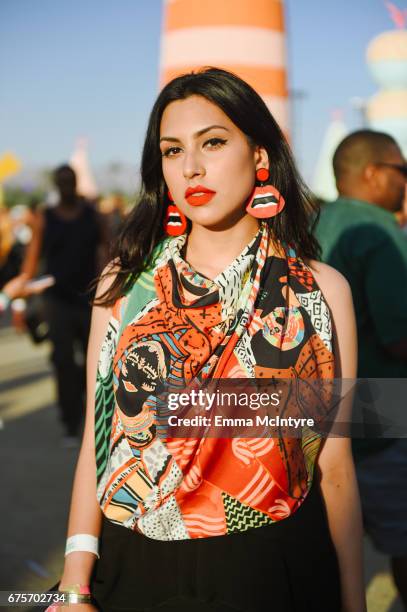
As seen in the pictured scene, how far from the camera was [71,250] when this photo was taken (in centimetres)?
536

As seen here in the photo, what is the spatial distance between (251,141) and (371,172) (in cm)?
139

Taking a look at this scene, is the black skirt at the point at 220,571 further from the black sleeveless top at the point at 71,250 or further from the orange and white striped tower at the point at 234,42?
the black sleeveless top at the point at 71,250

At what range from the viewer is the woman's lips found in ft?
5.39

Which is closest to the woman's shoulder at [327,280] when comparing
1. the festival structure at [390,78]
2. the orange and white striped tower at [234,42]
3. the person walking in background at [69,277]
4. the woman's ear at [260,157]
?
the woman's ear at [260,157]

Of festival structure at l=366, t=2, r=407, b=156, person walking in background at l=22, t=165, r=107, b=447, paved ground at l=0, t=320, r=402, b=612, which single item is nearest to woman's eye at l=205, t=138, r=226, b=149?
paved ground at l=0, t=320, r=402, b=612

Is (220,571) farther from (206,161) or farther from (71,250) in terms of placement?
(71,250)

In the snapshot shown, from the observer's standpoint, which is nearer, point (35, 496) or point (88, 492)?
point (88, 492)

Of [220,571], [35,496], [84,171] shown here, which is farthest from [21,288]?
[84,171]

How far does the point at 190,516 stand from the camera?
1510 millimetres

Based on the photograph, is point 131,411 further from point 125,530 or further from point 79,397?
point 79,397

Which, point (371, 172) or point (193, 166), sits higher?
point (193, 166)

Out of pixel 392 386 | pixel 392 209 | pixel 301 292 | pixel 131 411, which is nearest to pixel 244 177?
pixel 301 292

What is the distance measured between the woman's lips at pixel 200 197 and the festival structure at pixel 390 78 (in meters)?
9.90

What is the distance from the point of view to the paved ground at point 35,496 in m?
3.26
